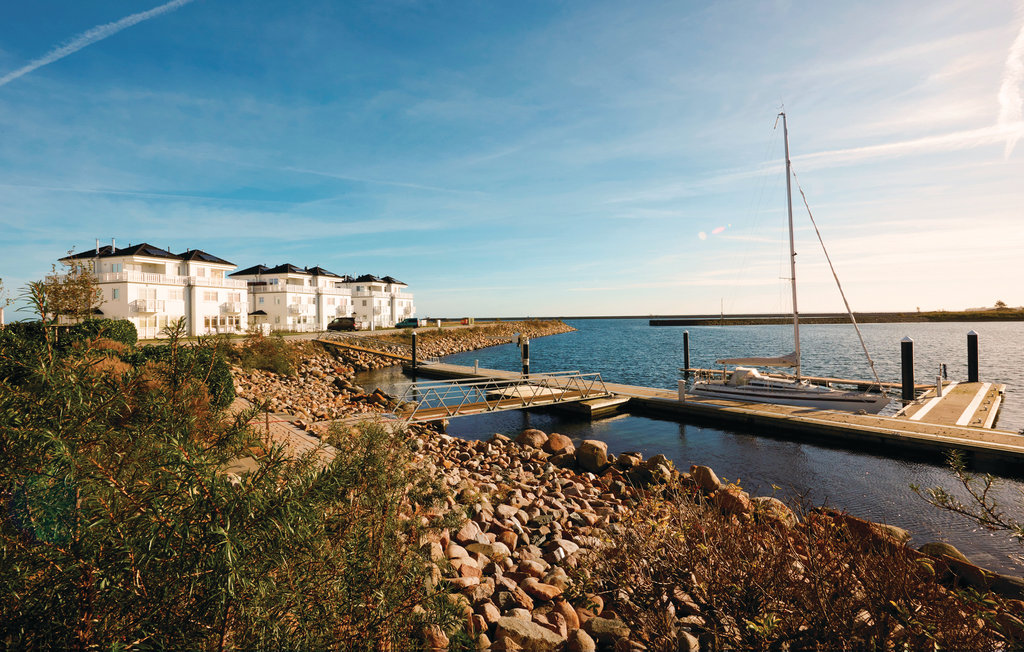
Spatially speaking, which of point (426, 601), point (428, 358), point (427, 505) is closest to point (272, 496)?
point (426, 601)

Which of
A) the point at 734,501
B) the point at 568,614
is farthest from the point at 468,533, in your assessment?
the point at 734,501

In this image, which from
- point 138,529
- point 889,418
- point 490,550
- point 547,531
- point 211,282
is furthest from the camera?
point 211,282

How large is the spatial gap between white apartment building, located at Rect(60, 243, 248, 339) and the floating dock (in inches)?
1233

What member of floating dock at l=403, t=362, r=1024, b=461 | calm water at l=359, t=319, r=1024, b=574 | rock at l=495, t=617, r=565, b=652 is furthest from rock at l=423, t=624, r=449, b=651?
floating dock at l=403, t=362, r=1024, b=461

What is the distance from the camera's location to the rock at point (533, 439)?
55.0 feet

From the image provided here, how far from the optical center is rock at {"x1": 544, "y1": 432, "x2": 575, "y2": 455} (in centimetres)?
1645

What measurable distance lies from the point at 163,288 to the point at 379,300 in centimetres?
3362

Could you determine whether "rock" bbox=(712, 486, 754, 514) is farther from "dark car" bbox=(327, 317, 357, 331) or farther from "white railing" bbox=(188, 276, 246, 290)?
"dark car" bbox=(327, 317, 357, 331)

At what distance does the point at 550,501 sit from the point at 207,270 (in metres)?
46.7

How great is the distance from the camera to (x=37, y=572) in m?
2.18

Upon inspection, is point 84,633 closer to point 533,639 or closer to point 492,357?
point 533,639

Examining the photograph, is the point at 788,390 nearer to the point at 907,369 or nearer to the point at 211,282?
the point at 907,369

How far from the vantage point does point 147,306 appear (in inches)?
1485

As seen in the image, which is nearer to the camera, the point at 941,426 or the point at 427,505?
the point at 427,505
